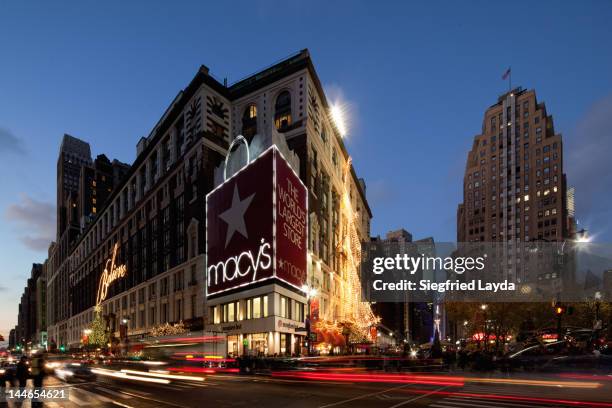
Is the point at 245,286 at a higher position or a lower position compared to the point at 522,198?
lower

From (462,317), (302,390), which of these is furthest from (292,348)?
(302,390)

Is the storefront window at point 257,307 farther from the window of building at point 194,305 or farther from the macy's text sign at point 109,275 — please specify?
the macy's text sign at point 109,275

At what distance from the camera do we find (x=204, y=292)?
68.9m

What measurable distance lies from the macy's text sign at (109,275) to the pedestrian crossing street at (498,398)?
304 ft

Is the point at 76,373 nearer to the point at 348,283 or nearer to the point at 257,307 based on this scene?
the point at 257,307

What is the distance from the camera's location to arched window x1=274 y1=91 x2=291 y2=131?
72.8 m

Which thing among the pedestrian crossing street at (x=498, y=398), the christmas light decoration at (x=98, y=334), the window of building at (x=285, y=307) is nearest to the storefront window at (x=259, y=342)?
the window of building at (x=285, y=307)

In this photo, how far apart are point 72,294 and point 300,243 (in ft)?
397

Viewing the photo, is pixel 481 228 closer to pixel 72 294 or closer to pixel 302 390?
pixel 72 294

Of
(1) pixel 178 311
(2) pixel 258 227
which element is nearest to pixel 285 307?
(2) pixel 258 227

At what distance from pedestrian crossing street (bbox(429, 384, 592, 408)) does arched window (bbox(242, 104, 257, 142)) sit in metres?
57.1

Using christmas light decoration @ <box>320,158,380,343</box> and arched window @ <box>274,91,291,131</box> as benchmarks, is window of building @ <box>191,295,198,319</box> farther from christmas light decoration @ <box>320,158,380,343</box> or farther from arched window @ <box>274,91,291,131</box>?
arched window @ <box>274,91,291,131</box>

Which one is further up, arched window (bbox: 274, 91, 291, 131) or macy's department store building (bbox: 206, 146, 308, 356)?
arched window (bbox: 274, 91, 291, 131)

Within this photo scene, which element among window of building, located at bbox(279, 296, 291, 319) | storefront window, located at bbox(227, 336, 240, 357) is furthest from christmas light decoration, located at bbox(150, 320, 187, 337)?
window of building, located at bbox(279, 296, 291, 319)
